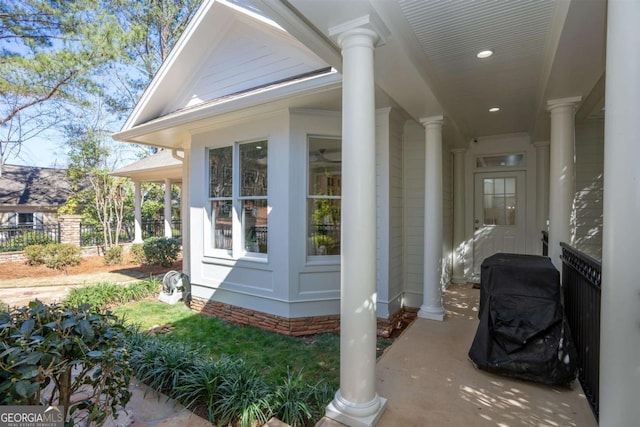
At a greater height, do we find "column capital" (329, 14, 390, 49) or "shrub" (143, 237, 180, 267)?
"column capital" (329, 14, 390, 49)

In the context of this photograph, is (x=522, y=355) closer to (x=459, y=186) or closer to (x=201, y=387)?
(x=201, y=387)

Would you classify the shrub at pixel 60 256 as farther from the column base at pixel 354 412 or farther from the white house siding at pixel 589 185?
the white house siding at pixel 589 185

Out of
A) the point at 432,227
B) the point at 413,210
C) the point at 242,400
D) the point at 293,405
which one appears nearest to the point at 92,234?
the point at 413,210

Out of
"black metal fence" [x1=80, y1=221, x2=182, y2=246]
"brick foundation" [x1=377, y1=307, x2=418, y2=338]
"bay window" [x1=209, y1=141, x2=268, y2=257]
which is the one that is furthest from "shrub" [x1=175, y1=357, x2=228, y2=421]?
"black metal fence" [x1=80, y1=221, x2=182, y2=246]

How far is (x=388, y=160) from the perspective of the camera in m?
4.49

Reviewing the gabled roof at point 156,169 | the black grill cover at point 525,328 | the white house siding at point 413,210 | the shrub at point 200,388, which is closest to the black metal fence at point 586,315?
the black grill cover at point 525,328

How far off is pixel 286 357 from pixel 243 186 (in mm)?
2606

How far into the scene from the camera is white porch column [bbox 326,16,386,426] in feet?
7.54

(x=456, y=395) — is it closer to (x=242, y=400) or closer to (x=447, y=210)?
(x=242, y=400)

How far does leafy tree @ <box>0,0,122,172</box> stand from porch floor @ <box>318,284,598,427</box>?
11.9 m

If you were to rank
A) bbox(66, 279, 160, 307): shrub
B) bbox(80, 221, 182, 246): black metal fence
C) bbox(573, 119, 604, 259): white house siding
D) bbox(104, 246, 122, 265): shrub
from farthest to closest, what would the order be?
bbox(80, 221, 182, 246): black metal fence, bbox(104, 246, 122, 265): shrub, bbox(66, 279, 160, 307): shrub, bbox(573, 119, 604, 259): white house siding

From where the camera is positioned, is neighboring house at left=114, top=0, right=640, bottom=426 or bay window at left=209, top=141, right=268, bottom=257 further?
bay window at left=209, top=141, right=268, bottom=257

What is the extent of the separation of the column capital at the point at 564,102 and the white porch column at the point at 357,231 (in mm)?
2600

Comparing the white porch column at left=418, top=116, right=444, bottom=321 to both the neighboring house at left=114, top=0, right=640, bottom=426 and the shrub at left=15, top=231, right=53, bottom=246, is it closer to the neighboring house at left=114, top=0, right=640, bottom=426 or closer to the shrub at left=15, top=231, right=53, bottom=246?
the neighboring house at left=114, top=0, right=640, bottom=426
